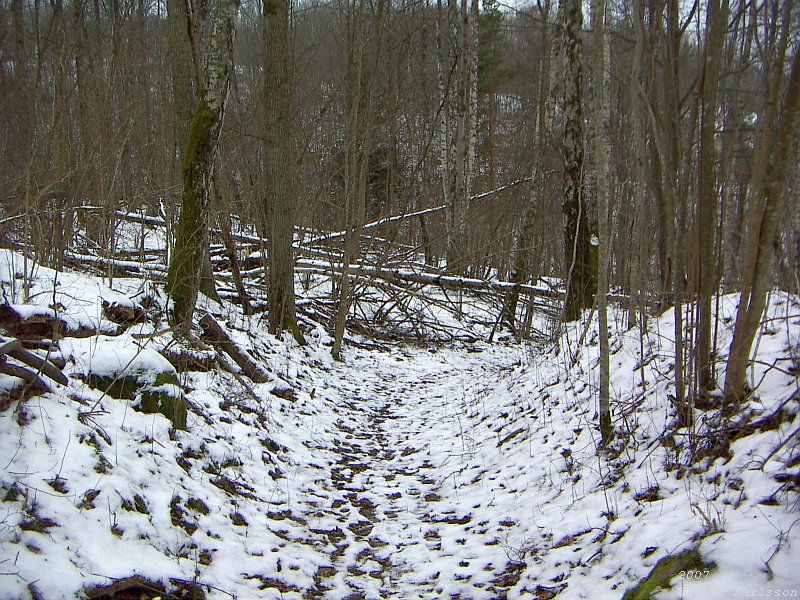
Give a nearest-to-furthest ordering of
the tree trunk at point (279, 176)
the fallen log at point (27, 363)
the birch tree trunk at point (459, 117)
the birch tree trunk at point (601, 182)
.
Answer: the fallen log at point (27, 363) < the birch tree trunk at point (601, 182) < the tree trunk at point (279, 176) < the birch tree trunk at point (459, 117)

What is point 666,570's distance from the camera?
8.27ft

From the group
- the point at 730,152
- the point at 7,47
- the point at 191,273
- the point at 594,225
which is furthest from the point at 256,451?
the point at 7,47

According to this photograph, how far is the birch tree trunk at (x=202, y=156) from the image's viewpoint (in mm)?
5508

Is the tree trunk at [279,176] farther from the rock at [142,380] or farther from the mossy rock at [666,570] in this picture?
the mossy rock at [666,570]

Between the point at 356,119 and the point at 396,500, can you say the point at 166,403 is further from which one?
the point at 356,119

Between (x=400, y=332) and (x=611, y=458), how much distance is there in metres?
7.16

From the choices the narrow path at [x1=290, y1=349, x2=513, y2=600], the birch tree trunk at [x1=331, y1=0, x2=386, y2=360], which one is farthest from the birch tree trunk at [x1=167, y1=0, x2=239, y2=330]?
the birch tree trunk at [x1=331, y1=0, x2=386, y2=360]

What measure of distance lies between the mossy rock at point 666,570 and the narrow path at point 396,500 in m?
0.86

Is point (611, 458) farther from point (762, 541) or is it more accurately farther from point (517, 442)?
point (762, 541)

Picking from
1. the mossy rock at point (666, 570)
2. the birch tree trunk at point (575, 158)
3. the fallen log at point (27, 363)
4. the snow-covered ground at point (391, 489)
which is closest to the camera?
the mossy rock at point (666, 570)

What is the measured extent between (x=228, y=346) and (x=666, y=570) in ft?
16.4

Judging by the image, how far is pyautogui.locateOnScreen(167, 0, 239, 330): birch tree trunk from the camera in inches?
217

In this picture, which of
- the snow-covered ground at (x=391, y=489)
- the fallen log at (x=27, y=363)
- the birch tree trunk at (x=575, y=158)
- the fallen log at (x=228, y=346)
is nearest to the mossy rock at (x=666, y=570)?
the snow-covered ground at (x=391, y=489)

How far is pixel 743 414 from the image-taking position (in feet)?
10.7
